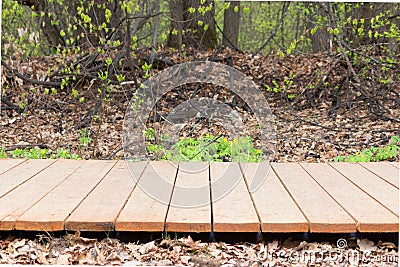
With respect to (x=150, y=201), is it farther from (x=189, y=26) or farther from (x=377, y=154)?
(x=189, y=26)

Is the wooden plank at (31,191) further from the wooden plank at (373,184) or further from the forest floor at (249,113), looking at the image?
the wooden plank at (373,184)

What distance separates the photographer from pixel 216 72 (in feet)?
21.1

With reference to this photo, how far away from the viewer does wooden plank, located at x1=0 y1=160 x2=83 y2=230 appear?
2637mm

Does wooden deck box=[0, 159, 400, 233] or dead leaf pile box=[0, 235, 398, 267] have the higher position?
wooden deck box=[0, 159, 400, 233]

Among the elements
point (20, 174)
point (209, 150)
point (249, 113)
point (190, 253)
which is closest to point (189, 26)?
point (249, 113)

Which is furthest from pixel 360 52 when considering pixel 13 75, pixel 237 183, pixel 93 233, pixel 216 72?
pixel 93 233

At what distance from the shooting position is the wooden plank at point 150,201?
2.54 metres

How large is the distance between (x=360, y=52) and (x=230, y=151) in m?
2.44

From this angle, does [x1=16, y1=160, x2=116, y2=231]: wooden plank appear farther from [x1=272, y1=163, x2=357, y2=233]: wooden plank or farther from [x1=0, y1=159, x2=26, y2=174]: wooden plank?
[x1=272, y1=163, x2=357, y2=233]: wooden plank

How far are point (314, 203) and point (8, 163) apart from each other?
2.27 m

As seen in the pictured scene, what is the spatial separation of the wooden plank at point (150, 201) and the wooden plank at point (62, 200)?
0.29 metres

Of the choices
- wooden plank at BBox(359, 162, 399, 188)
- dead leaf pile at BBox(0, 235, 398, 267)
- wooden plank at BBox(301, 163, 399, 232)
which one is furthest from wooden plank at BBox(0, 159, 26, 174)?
wooden plank at BBox(359, 162, 399, 188)

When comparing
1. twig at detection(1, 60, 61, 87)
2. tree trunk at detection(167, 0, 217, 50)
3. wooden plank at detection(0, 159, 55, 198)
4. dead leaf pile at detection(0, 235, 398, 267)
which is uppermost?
tree trunk at detection(167, 0, 217, 50)

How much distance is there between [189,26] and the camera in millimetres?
6746
